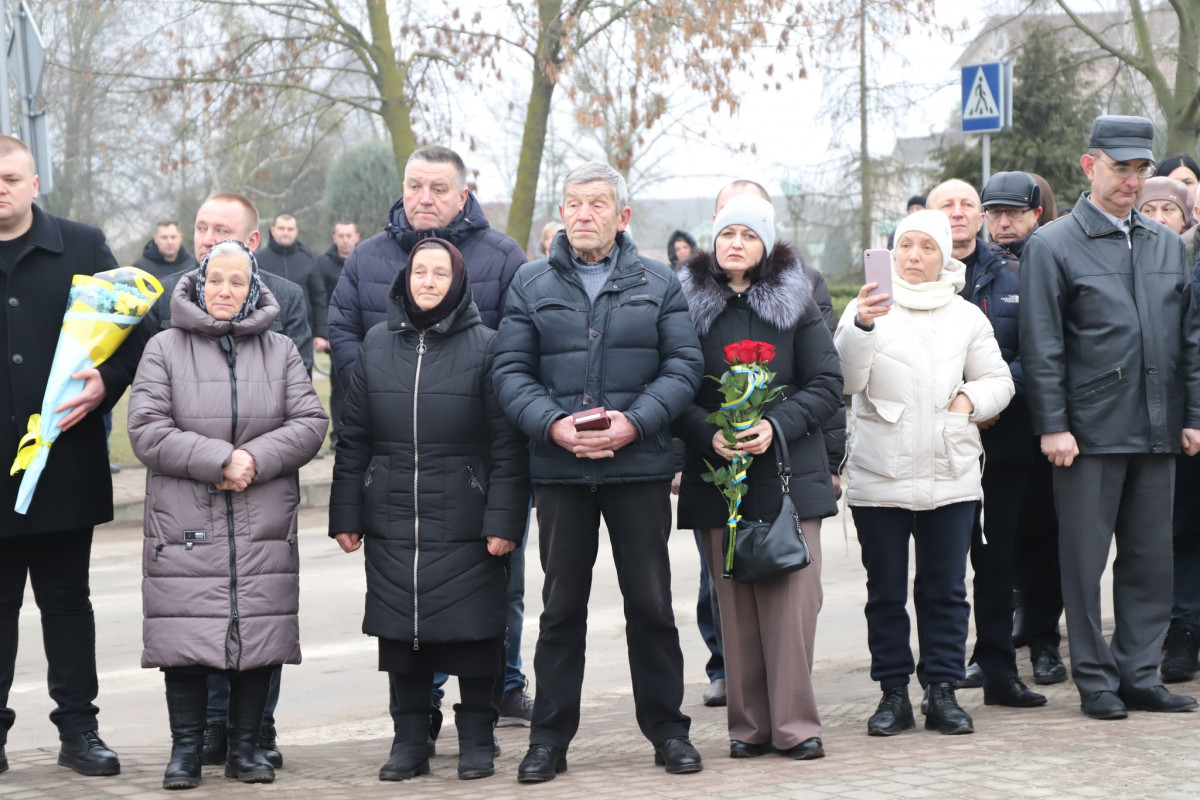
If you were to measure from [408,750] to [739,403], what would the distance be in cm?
176

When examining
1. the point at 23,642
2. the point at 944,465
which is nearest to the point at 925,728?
the point at 944,465

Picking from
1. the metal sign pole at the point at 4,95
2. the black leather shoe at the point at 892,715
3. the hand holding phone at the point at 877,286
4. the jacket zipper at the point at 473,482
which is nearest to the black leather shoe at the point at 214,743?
the jacket zipper at the point at 473,482

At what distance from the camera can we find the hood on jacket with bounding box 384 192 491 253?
614 cm

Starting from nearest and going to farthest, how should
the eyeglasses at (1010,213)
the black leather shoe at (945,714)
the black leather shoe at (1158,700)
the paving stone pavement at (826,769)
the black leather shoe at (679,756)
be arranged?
the paving stone pavement at (826,769), the black leather shoe at (679,756), the black leather shoe at (945,714), the black leather shoe at (1158,700), the eyeglasses at (1010,213)

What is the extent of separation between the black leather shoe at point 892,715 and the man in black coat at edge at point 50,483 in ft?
9.46

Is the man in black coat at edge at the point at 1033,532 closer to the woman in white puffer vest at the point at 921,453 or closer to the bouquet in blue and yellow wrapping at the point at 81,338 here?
the woman in white puffer vest at the point at 921,453

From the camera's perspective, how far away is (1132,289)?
5957mm

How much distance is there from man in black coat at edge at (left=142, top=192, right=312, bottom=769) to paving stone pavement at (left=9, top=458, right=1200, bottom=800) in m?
0.13

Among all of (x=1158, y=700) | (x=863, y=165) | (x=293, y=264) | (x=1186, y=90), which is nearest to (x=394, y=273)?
(x=1158, y=700)

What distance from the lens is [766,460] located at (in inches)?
213

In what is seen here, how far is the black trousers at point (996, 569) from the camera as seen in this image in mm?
A: 6191

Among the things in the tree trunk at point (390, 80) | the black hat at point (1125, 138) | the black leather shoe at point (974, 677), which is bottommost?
the black leather shoe at point (974, 677)

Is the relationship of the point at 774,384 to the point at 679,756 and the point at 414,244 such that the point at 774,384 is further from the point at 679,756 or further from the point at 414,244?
the point at 414,244

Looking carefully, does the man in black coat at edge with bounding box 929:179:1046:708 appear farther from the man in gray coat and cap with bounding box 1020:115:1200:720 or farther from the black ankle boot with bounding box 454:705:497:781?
the black ankle boot with bounding box 454:705:497:781
